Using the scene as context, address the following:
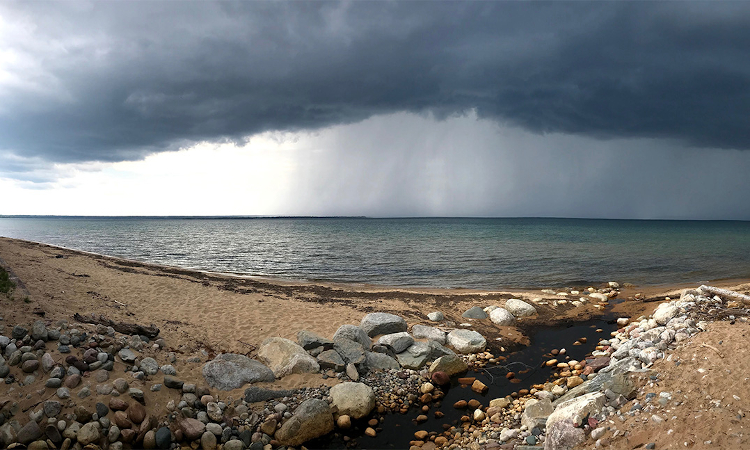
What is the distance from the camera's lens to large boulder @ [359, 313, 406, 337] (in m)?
13.6

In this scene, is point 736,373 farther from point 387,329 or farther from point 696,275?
point 696,275

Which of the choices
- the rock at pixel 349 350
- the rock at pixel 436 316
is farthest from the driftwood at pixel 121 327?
the rock at pixel 436 316

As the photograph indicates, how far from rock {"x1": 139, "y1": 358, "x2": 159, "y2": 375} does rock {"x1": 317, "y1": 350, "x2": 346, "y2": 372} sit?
407 centimetres

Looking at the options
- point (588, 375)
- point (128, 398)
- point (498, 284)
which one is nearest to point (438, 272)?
point (498, 284)

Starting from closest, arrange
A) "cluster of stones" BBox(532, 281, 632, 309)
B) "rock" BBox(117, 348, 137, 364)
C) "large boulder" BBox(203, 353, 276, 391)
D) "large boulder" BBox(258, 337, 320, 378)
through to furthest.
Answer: "rock" BBox(117, 348, 137, 364) → "large boulder" BBox(203, 353, 276, 391) → "large boulder" BBox(258, 337, 320, 378) → "cluster of stones" BBox(532, 281, 632, 309)

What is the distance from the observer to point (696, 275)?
30.0 metres

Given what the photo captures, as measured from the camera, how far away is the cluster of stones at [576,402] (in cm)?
659

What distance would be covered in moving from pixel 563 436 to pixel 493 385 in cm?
425

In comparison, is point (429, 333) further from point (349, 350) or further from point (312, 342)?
point (312, 342)

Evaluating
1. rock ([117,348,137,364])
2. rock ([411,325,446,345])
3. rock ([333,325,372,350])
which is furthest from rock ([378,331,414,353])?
rock ([117,348,137,364])

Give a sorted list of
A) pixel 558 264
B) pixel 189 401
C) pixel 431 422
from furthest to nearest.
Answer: pixel 558 264 < pixel 431 422 < pixel 189 401

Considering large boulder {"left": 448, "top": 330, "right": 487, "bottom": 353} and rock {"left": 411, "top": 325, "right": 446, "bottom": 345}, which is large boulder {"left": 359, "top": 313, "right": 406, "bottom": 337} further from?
large boulder {"left": 448, "top": 330, "right": 487, "bottom": 353}

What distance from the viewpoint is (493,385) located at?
10641mm

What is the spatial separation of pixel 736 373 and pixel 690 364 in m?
0.74
